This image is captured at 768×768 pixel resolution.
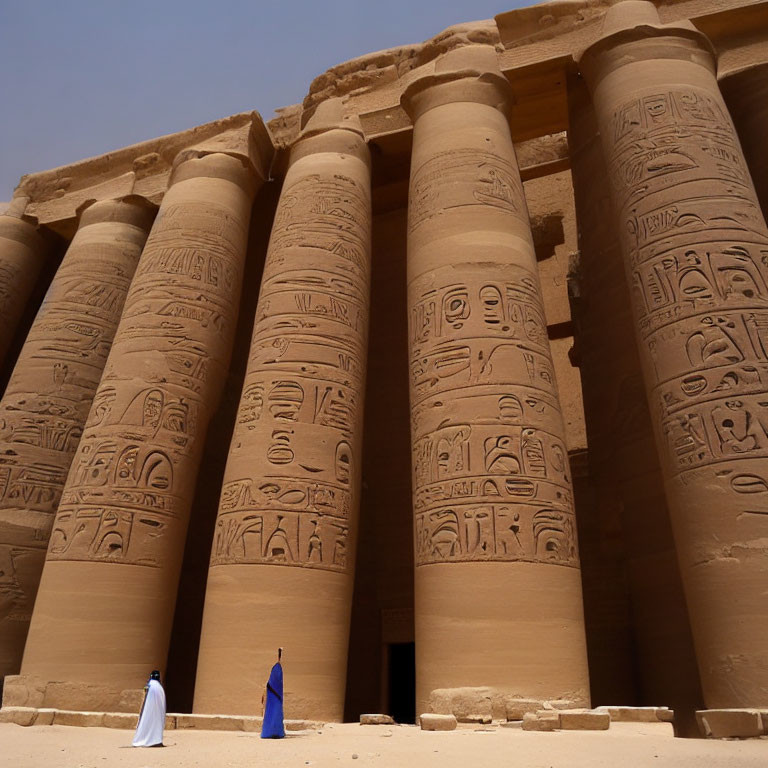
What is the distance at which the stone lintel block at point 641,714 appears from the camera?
521 centimetres

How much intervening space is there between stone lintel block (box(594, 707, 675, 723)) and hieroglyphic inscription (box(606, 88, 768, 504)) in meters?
1.72

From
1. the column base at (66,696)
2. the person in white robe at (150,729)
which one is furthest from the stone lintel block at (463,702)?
the column base at (66,696)

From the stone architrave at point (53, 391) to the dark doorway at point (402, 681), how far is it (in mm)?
4806

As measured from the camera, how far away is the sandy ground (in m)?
3.49

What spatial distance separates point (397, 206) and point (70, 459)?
22.8 feet

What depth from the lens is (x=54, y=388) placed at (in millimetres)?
9859

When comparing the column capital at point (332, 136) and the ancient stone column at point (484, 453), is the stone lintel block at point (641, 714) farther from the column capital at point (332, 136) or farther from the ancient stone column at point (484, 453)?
the column capital at point (332, 136)

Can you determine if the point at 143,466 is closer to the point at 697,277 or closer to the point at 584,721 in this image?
the point at 584,721

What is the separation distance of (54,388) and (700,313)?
27.5 feet

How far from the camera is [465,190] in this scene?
803 centimetres

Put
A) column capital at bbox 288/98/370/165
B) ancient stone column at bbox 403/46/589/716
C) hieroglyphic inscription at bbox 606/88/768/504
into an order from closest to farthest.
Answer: ancient stone column at bbox 403/46/589/716 → hieroglyphic inscription at bbox 606/88/768/504 → column capital at bbox 288/98/370/165

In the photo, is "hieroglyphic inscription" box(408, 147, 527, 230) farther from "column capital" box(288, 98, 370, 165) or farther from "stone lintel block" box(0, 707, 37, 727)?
"stone lintel block" box(0, 707, 37, 727)

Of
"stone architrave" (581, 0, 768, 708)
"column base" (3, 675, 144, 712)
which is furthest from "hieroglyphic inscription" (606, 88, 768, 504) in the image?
"column base" (3, 675, 144, 712)

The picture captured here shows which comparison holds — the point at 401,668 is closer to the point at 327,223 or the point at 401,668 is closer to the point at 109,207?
the point at 327,223
